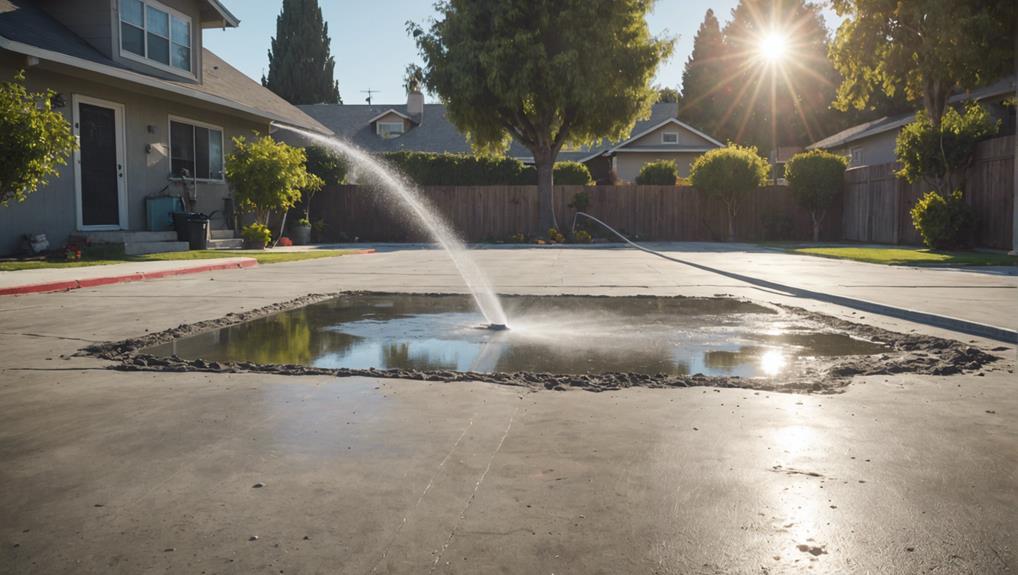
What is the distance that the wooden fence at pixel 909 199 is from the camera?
21844 mm

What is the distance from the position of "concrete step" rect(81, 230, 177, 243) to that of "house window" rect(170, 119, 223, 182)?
2.41 metres

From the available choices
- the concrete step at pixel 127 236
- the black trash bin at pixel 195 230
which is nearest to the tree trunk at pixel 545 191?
the black trash bin at pixel 195 230

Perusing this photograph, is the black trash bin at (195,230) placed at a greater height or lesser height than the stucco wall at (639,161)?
lesser

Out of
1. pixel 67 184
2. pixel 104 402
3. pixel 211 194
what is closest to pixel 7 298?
pixel 104 402

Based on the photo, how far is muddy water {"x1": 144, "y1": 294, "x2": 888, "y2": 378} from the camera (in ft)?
20.9

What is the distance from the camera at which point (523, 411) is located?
186 inches

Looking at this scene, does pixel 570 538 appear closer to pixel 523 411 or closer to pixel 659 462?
pixel 659 462

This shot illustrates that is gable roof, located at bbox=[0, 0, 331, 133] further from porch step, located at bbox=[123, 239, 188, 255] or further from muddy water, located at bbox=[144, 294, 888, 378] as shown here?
muddy water, located at bbox=[144, 294, 888, 378]

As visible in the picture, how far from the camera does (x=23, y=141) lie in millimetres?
13344

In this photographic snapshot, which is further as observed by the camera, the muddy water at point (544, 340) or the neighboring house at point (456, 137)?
the neighboring house at point (456, 137)

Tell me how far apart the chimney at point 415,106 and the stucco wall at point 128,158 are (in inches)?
977

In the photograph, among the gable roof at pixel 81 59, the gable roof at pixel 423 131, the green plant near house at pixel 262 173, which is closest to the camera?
the gable roof at pixel 81 59

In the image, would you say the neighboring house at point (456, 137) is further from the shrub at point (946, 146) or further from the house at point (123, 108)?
the shrub at point (946, 146)

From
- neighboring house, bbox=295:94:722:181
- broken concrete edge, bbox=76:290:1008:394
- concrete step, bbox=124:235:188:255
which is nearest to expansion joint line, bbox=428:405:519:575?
broken concrete edge, bbox=76:290:1008:394
